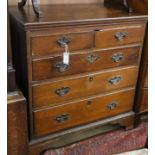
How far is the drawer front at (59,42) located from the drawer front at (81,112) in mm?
366

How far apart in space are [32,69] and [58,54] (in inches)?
6.2

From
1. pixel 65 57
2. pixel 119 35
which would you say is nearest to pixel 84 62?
pixel 65 57

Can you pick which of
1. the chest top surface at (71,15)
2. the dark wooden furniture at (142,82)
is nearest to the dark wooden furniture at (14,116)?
the chest top surface at (71,15)

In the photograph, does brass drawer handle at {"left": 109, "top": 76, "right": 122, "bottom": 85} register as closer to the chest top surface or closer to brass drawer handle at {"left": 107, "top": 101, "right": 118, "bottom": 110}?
brass drawer handle at {"left": 107, "top": 101, "right": 118, "bottom": 110}

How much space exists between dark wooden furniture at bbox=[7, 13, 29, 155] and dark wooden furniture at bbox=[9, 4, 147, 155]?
118 mm

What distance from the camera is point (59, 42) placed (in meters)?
1.29

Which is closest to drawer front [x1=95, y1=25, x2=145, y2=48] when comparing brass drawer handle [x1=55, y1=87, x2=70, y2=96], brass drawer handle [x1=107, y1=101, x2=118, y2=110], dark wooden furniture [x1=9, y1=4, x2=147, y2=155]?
dark wooden furniture [x1=9, y1=4, x2=147, y2=155]

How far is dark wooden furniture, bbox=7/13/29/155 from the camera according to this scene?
1.19m

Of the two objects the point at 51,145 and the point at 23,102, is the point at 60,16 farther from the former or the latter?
the point at 51,145

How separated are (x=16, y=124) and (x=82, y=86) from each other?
46cm

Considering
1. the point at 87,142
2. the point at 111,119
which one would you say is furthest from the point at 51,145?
the point at 111,119

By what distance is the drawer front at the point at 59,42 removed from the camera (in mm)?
1248

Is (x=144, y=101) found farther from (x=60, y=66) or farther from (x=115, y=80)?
(x=60, y=66)
